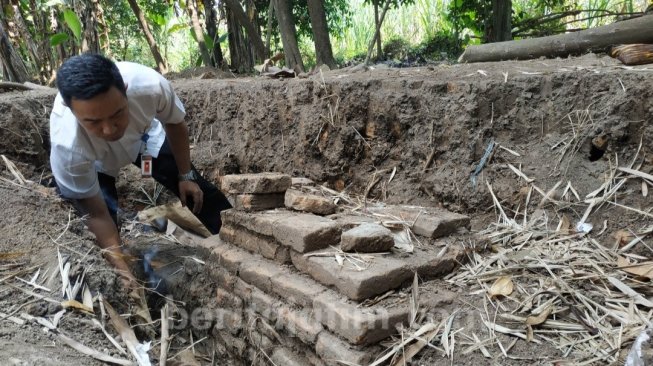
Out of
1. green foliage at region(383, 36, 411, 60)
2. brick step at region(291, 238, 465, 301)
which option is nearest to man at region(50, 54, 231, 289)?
brick step at region(291, 238, 465, 301)

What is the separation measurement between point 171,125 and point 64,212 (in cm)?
77

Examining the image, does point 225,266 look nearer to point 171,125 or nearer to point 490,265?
point 171,125

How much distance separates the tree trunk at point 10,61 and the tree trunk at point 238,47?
2780 millimetres

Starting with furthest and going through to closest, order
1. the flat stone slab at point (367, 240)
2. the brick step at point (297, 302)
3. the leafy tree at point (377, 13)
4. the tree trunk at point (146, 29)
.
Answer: the tree trunk at point (146, 29) < the leafy tree at point (377, 13) < the flat stone slab at point (367, 240) < the brick step at point (297, 302)

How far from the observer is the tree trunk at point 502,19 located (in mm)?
5434

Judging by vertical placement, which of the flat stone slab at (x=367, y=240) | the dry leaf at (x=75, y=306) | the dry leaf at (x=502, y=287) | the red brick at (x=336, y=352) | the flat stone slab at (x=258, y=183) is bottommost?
the red brick at (x=336, y=352)

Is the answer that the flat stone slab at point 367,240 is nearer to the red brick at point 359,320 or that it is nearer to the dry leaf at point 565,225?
the red brick at point 359,320

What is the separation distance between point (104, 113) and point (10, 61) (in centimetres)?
387

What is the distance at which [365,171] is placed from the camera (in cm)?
295

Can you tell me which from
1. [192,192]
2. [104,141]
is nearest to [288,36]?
[192,192]

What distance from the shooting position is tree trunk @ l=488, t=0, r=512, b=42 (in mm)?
5434

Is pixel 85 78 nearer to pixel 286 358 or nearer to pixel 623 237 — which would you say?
pixel 286 358

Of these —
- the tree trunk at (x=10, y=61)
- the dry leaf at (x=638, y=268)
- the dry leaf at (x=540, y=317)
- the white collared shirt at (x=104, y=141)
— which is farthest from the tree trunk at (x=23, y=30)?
the dry leaf at (x=638, y=268)

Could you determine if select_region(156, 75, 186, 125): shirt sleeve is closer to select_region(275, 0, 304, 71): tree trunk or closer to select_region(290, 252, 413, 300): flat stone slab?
select_region(290, 252, 413, 300): flat stone slab
